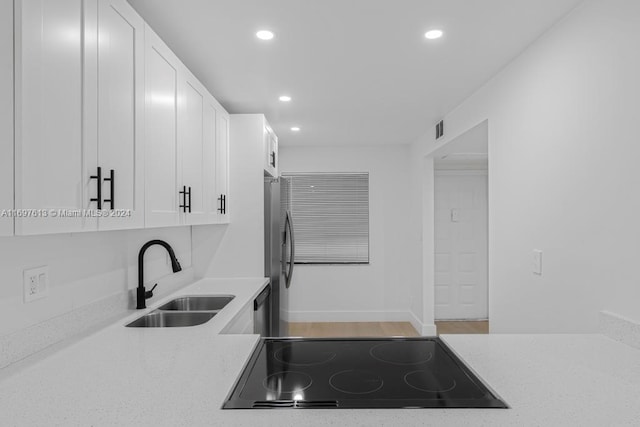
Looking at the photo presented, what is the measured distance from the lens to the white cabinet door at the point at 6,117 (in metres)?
0.95

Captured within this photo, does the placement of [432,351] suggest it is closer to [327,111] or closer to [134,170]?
[134,170]

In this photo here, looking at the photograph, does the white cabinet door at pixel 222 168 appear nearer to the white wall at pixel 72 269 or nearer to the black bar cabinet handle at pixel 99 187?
the white wall at pixel 72 269

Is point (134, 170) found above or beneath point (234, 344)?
above

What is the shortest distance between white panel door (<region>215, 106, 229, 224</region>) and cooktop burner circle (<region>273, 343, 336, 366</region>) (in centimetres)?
162

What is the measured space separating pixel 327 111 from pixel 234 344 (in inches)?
101

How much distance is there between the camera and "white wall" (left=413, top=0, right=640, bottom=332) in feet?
5.05

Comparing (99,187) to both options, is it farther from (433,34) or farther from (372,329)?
(372,329)

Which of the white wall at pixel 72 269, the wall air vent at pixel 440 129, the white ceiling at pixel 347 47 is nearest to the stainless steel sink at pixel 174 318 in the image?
the white wall at pixel 72 269

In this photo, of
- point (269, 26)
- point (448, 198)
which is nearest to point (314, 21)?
point (269, 26)

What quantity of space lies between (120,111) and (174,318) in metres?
1.30

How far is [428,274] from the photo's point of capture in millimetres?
4719

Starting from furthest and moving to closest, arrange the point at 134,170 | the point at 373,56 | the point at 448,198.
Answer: the point at 448,198
the point at 373,56
the point at 134,170

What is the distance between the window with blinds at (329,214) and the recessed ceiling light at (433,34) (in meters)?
3.30

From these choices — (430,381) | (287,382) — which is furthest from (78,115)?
(430,381)
